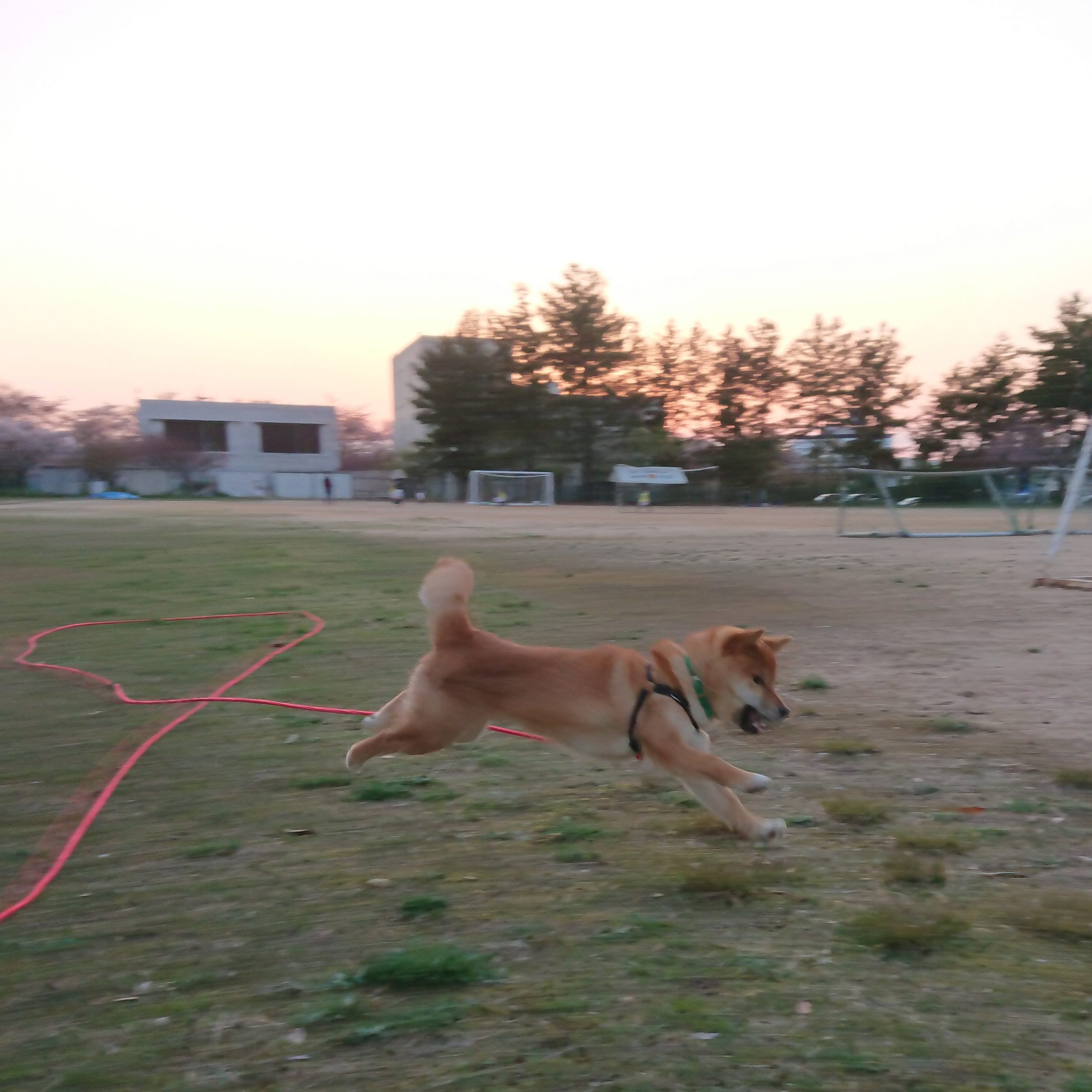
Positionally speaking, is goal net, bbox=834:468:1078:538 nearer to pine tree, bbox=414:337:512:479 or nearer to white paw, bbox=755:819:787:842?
white paw, bbox=755:819:787:842

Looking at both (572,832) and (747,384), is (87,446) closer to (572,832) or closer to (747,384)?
(747,384)

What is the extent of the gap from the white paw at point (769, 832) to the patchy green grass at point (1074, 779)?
157cm

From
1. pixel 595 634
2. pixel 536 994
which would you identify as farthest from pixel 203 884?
pixel 595 634

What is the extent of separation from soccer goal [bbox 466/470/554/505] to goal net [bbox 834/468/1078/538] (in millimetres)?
24830

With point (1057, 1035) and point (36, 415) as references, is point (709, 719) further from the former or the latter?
point (36, 415)


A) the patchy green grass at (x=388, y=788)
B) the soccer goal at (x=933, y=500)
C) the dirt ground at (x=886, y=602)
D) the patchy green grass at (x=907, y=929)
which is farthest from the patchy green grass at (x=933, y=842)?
the soccer goal at (x=933, y=500)

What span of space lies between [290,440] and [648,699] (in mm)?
76825

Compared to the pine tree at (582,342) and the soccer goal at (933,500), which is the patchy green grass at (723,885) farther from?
the pine tree at (582,342)

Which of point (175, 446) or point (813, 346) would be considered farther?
point (175, 446)

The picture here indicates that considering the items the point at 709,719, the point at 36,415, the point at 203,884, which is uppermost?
the point at 36,415

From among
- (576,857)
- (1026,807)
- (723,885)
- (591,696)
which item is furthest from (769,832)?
(1026,807)

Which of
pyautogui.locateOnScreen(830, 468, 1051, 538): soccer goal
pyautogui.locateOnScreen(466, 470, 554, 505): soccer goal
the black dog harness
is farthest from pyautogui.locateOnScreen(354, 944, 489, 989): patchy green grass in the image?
pyautogui.locateOnScreen(466, 470, 554, 505): soccer goal

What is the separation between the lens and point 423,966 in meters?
2.72

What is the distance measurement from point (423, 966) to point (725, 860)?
1.36 m
